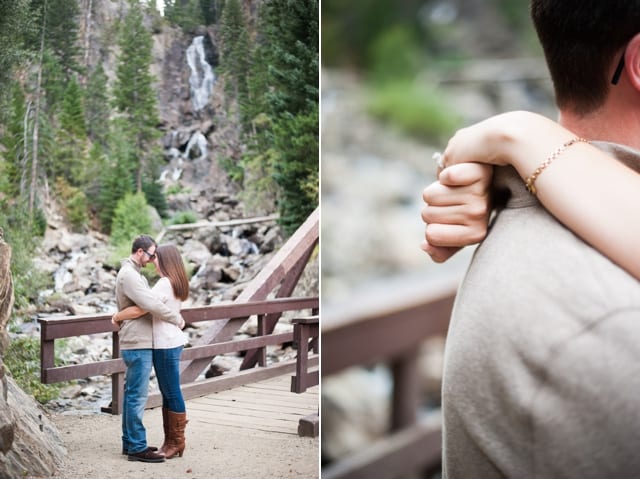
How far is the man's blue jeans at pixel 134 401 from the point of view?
2.40 m

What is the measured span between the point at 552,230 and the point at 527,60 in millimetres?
3841

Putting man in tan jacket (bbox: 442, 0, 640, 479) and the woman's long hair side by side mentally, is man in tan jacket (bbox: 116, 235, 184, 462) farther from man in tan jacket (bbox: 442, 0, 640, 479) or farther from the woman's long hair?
man in tan jacket (bbox: 442, 0, 640, 479)

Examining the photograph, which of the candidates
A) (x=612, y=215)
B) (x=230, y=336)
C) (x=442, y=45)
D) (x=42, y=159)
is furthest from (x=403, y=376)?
(x=442, y=45)

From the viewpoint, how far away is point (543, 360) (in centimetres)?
68

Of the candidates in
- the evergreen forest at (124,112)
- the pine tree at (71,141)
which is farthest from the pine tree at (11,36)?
the pine tree at (71,141)

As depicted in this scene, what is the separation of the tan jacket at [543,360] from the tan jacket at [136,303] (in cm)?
174

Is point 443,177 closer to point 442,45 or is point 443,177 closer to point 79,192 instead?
point 79,192

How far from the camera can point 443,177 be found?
89 cm

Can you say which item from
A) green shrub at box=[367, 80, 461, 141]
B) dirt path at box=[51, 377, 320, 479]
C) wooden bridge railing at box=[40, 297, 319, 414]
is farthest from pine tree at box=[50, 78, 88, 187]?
green shrub at box=[367, 80, 461, 141]

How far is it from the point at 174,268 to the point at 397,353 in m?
1.21

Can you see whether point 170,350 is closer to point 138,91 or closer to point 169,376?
point 169,376

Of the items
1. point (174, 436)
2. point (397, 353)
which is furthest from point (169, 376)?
point (397, 353)

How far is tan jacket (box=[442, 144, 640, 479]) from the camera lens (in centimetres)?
66

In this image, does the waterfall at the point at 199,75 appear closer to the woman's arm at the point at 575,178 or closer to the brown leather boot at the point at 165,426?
the brown leather boot at the point at 165,426
